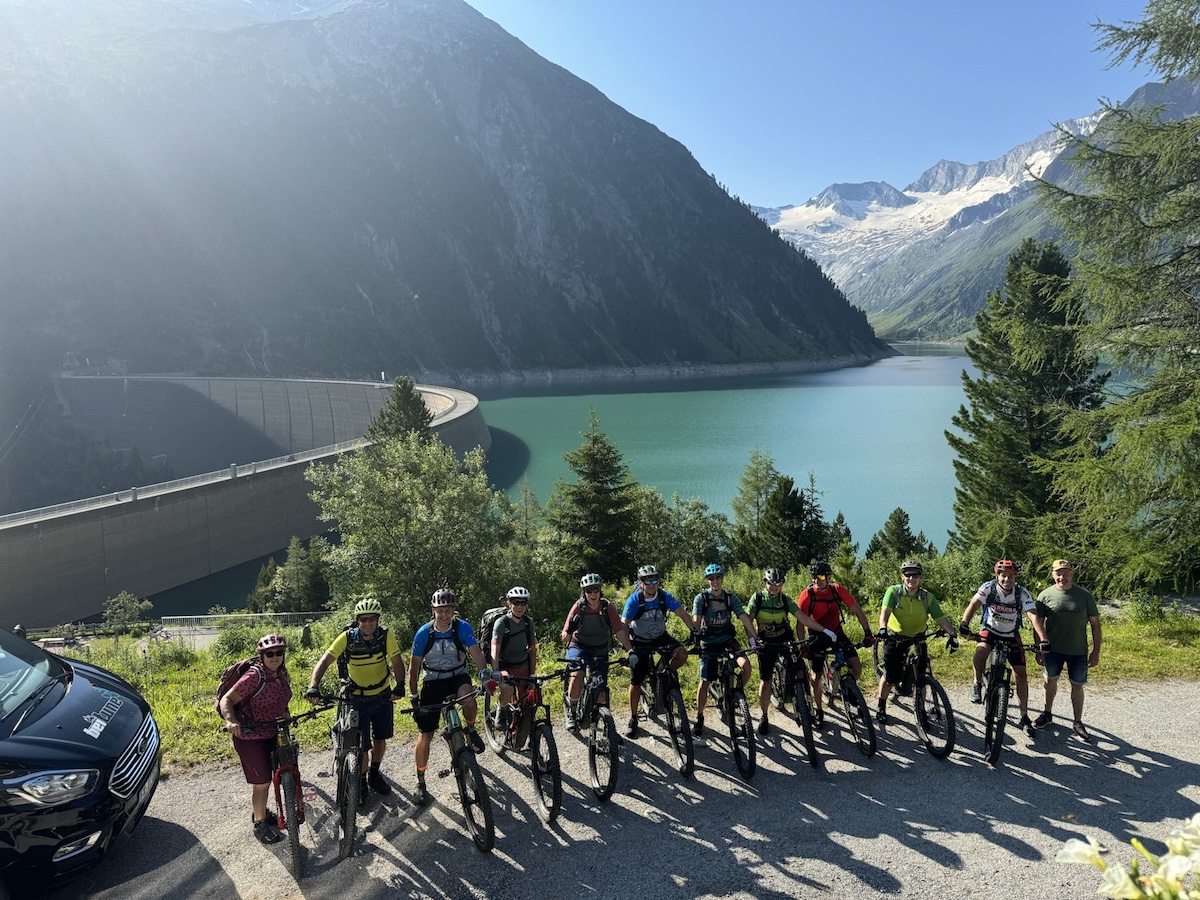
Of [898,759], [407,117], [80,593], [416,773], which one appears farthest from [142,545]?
[407,117]

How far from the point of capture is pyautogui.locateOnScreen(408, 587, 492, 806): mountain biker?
6.54 metres

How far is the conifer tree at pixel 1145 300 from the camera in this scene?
948 centimetres

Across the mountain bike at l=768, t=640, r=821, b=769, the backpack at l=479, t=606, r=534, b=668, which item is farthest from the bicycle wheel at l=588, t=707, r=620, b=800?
the mountain bike at l=768, t=640, r=821, b=769

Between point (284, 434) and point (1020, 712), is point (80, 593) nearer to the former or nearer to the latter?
point (1020, 712)

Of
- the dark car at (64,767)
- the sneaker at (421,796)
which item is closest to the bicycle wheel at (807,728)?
the sneaker at (421,796)

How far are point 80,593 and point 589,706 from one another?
3681cm

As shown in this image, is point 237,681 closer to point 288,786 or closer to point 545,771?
point 288,786

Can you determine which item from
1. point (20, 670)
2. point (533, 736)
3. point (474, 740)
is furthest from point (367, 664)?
point (20, 670)

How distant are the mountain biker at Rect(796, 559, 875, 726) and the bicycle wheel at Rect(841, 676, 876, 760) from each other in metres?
0.27

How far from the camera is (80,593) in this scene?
109 ft

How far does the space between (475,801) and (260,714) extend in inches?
80.4

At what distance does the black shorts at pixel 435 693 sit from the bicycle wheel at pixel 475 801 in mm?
669

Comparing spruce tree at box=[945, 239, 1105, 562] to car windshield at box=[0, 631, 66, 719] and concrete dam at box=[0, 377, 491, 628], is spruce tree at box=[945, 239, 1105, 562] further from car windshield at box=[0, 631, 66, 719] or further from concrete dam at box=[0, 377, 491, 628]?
concrete dam at box=[0, 377, 491, 628]

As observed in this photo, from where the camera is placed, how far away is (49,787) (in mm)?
5074
